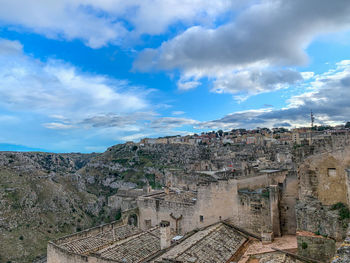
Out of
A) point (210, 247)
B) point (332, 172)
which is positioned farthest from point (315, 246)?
point (210, 247)

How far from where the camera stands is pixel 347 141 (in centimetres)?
1148

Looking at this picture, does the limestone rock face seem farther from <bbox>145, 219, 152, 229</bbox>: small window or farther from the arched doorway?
the arched doorway

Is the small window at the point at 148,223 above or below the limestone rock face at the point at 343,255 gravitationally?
below

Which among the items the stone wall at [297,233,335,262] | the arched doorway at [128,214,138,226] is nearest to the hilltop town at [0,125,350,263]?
the stone wall at [297,233,335,262]

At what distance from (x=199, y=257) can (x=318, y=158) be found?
722 cm

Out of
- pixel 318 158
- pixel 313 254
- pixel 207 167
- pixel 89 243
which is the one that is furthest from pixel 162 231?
pixel 207 167

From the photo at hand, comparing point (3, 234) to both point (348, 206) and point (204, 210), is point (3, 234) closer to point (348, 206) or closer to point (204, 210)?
point (204, 210)

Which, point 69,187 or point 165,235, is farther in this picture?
point 69,187

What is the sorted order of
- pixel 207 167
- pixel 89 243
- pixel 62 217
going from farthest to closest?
pixel 62 217 → pixel 207 167 → pixel 89 243

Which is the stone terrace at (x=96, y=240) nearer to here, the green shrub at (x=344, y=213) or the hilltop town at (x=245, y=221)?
the hilltop town at (x=245, y=221)

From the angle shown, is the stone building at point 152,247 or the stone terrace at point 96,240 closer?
the stone building at point 152,247

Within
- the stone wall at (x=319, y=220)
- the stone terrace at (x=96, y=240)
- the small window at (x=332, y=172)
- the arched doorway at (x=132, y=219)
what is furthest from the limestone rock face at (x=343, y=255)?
the arched doorway at (x=132, y=219)

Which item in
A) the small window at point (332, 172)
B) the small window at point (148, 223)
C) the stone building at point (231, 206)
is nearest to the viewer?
the small window at point (332, 172)

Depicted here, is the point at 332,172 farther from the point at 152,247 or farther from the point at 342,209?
the point at 152,247
